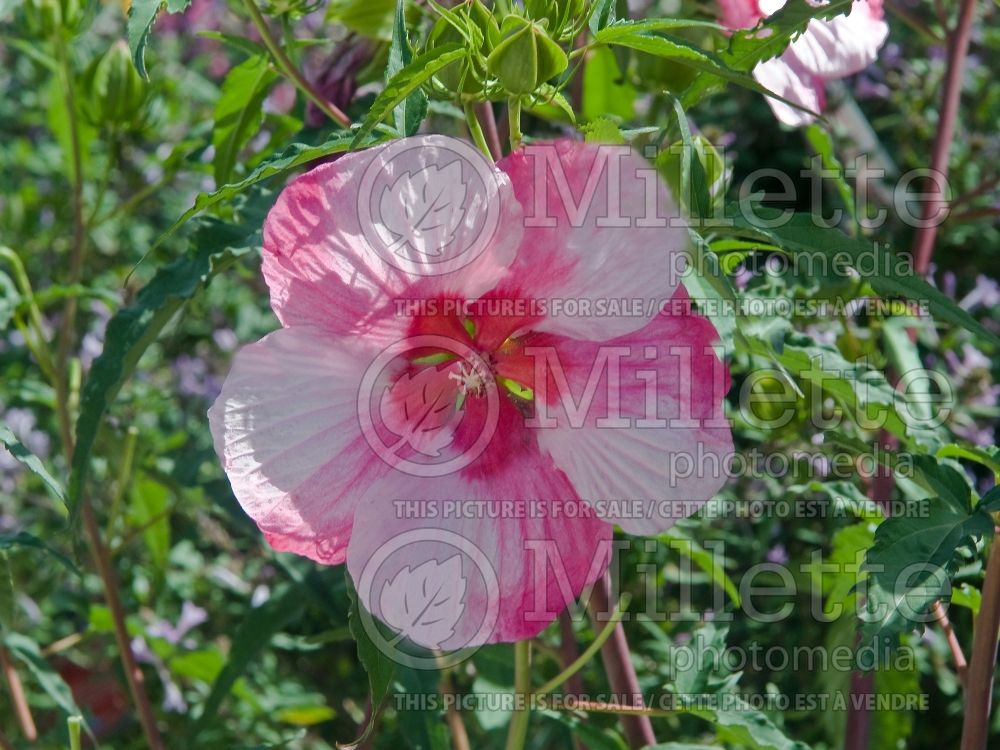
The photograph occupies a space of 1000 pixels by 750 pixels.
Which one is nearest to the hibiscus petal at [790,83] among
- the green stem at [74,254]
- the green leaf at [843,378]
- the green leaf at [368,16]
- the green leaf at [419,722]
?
the green leaf at [843,378]

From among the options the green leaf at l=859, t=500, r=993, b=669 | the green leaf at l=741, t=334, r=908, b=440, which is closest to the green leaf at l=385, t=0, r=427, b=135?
the green leaf at l=741, t=334, r=908, b=440

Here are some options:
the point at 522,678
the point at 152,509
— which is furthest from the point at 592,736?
the point at 152,509

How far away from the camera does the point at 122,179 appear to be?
194 cm

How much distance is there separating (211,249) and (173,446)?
26.5 inches

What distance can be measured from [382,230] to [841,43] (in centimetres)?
39

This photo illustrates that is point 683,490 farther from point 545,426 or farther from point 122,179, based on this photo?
point 122,179

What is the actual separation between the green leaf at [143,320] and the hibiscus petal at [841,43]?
38 centimetres

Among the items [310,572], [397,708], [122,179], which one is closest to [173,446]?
[310,572]

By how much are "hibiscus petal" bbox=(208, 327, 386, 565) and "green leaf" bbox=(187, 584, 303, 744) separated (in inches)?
17.2

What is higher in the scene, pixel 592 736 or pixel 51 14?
pixel 51 14

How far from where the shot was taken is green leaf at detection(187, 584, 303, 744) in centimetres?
97

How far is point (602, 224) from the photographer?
538 mm

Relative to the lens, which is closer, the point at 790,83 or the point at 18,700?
the point at 790,83

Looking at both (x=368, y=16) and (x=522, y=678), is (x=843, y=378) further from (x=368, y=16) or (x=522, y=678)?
(x=368, y=16)
